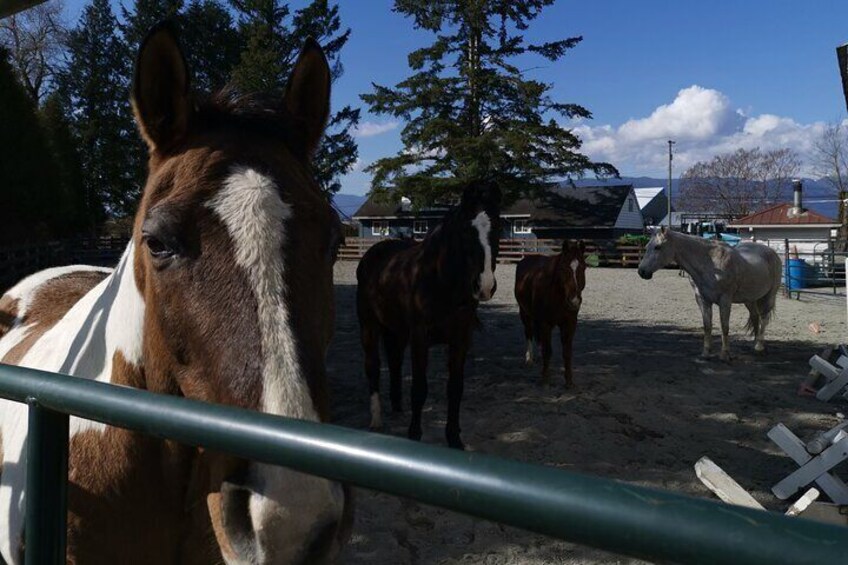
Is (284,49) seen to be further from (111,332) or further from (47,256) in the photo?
→ (111,332)

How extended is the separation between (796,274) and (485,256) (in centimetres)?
1501

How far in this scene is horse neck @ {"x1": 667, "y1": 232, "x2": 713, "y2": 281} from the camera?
10.1 m

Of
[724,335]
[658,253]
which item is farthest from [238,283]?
[658,253]

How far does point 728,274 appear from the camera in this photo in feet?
32.2

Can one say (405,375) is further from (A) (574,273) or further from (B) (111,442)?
(B) (111,442)

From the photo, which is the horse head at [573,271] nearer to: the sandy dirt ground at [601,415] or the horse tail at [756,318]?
the sandy dirt ground at [601,415]

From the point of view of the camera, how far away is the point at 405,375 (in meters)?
8.52

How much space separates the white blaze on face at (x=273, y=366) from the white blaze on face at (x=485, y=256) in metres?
4.35

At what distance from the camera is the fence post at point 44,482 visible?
3.67ft

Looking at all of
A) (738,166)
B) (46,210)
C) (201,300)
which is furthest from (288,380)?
(738,166)

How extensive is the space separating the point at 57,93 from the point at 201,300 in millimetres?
30081

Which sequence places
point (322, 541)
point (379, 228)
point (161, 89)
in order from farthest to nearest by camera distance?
point (379, 228) < point (161, 89) < point (322, 541)

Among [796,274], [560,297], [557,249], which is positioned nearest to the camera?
[560,297]

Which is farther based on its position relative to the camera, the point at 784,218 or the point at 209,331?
the point at 784,218
